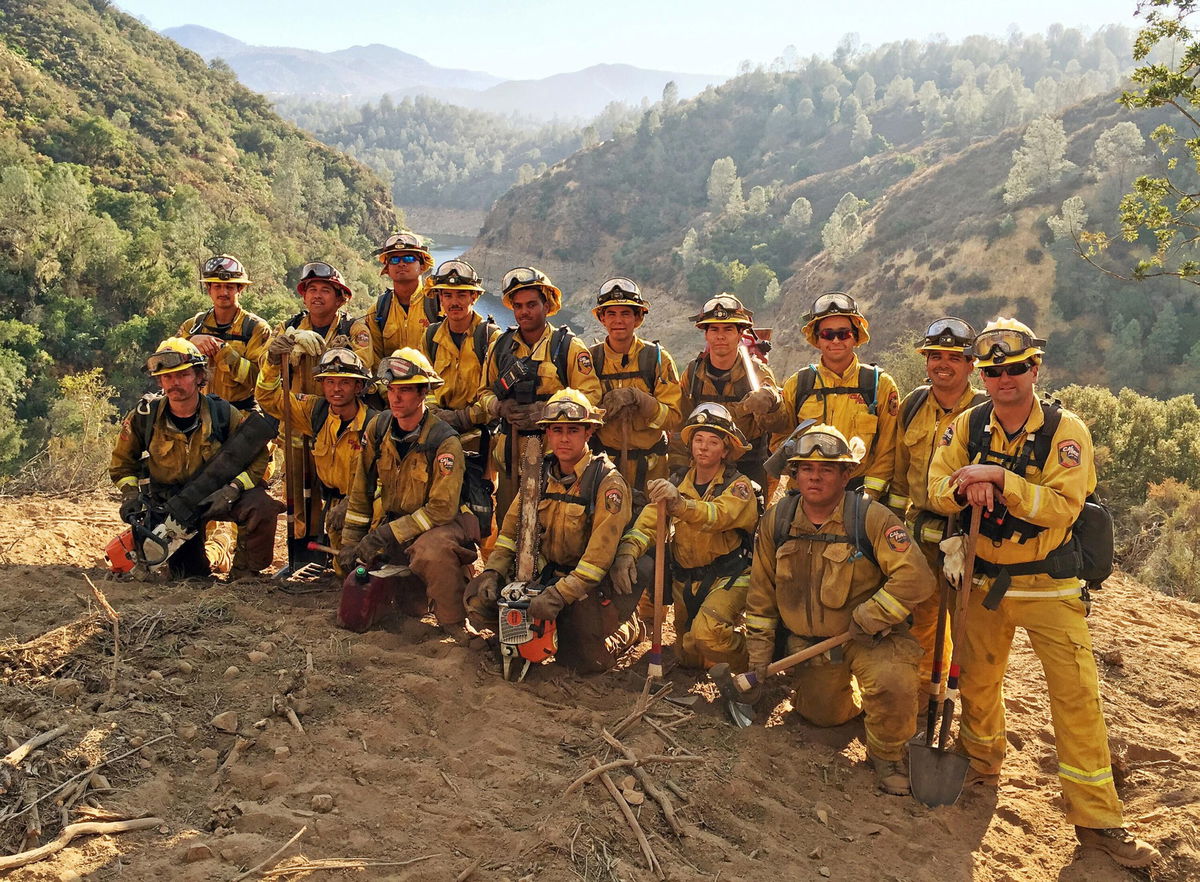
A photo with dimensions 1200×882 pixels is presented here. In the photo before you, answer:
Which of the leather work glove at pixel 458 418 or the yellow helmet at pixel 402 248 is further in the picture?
the yellow helmet at pixel 402 248

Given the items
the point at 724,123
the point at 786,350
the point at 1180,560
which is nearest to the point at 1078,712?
the point at 1180,560

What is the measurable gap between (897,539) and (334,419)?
4433 millimetres

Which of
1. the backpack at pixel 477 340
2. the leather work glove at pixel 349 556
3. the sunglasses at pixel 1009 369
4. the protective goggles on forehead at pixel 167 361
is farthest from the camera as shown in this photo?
the backpack at pixel 477 340

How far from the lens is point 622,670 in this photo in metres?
5.99

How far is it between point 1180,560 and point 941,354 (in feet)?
20.0

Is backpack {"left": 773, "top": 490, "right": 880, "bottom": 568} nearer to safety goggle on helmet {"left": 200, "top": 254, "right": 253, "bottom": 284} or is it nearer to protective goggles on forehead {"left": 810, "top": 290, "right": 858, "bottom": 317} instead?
protective goggles on forehead {"left": 810, "top": 290, "right": 858, "bottom": 317}

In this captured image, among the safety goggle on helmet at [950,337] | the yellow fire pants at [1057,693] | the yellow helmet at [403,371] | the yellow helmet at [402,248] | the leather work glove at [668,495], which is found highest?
the yellow helmet at [402,248]

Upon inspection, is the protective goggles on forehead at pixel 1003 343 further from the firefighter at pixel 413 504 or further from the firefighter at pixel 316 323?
the firefighter at pixel 316 323

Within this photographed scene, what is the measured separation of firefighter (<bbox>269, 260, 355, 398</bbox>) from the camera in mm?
7211

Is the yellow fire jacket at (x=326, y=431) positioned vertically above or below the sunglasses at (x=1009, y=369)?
below

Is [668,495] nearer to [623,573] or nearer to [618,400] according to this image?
[623,573]

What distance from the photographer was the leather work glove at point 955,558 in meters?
4.88

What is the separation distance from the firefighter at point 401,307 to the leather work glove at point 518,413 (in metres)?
1.37

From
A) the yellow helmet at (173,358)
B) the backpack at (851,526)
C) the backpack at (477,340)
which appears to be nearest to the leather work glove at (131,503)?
the yellow helmet at (173,358)
